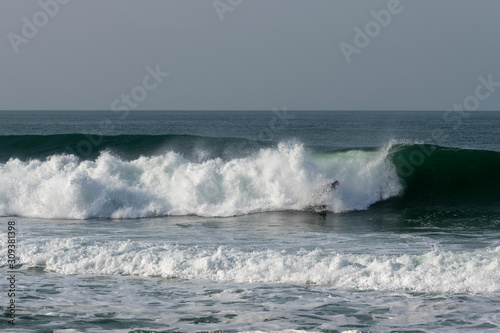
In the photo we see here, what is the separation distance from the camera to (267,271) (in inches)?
456

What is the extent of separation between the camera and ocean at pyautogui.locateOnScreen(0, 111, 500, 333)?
9375 mm

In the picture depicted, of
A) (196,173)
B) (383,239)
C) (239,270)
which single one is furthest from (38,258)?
(196,173)

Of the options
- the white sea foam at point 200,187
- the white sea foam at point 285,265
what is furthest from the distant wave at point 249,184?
the white sea foam at point 285,265

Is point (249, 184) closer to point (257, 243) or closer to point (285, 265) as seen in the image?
point (257, 243)

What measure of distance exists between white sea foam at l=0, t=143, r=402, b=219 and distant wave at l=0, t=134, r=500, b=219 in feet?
0.10

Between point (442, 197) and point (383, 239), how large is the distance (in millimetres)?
7473

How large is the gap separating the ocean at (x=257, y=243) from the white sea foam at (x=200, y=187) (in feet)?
0.19

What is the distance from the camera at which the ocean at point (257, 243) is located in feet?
30.8

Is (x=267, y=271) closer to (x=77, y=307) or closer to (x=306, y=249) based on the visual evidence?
(x=306, y=249)

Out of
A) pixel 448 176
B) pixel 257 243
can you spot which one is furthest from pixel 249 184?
pixel 448 176

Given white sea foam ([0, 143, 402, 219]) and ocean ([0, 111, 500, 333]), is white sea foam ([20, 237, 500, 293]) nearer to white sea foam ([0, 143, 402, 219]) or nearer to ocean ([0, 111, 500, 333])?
ocean ([0, 111, 500, 333])

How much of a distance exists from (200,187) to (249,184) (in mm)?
1526

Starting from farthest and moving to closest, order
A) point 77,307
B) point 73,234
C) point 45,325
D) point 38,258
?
point 73,234 → point 38,258 → point 77,307 → point 45,325

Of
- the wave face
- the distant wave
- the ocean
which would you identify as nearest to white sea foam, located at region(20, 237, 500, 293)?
the ocean
